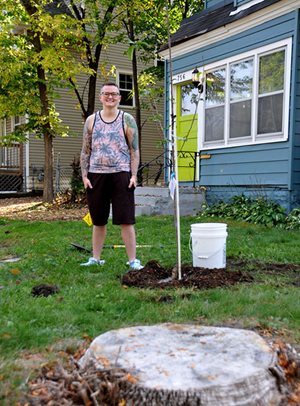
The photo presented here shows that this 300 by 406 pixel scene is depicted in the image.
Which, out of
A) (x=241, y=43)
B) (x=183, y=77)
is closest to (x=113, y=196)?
(x=241, y=43)

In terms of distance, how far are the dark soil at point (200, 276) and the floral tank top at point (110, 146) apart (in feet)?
3.08

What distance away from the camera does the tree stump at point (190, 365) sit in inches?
66.6

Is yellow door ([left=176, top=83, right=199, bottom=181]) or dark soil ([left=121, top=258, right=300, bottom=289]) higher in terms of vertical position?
yellow door ([left=176, top=83, right=199, bottom=181])

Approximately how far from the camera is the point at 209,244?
13.1 feet

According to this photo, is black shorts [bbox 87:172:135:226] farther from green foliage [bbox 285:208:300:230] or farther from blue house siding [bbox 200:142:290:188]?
blue house siding [bbox 200:142:290:188]

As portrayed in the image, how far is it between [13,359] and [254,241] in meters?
4.05

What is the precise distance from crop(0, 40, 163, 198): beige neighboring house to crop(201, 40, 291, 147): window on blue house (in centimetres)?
642

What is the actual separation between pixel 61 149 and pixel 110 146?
1325 centimetres

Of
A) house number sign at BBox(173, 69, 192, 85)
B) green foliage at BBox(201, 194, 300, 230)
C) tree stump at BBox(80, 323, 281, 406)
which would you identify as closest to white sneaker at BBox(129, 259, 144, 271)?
tree stump at BBox(80, 323, 281, 406)

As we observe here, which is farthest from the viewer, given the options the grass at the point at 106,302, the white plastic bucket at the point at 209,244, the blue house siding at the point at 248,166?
the blue house siding at the point at 248,166

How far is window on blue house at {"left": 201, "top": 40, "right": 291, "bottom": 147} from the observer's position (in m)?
7.61

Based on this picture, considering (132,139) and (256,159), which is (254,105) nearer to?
(256,159)

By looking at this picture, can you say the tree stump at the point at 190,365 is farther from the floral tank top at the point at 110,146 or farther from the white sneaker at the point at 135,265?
the floral tank top at the point at 110,146

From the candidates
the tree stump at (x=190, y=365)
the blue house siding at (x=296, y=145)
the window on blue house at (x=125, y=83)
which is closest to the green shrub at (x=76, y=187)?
the blue house siding at (x=296, y=145)
